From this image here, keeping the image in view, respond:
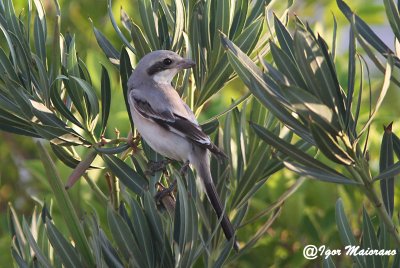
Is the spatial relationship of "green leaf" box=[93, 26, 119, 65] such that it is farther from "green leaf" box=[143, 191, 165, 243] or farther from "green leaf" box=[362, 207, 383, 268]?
"green leaf" box=[362, 207, 383, 268]

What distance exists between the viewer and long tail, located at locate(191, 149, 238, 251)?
3.37 m

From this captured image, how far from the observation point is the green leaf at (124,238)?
2.99 meters

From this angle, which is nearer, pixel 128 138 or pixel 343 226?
pixel 343 226

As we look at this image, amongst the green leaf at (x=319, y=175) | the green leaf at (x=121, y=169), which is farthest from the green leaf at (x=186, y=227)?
the green leaf at (x=319, y=175)

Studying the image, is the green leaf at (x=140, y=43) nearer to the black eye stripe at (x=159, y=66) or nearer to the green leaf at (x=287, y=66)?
the black eye stripe at (x=159, y=66)

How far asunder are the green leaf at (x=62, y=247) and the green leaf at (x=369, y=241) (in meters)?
1.08

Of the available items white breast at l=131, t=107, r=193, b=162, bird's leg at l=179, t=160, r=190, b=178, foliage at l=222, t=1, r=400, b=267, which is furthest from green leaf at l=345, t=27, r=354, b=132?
bird's leg at l=179, t=160, r=190, b=178

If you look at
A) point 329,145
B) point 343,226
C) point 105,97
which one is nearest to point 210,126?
point 105,97

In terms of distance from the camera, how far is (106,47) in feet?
12.0

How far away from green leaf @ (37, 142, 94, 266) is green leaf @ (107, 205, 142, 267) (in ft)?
0.41

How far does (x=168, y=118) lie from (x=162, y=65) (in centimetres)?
39

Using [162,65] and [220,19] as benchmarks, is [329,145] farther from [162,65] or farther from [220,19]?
[162,65]

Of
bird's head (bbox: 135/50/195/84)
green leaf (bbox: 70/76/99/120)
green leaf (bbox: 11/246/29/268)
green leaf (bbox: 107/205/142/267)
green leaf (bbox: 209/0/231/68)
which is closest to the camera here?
green leaf (bbox: 107/205/142/267)

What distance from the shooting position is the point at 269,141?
9.08 ft
